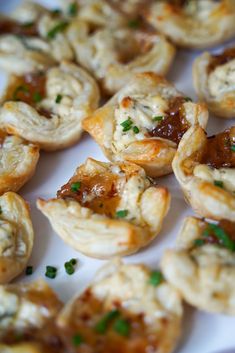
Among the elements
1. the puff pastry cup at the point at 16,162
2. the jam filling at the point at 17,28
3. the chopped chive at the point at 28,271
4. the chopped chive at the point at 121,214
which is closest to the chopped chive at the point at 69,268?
the chopped chive at the point at 28,271

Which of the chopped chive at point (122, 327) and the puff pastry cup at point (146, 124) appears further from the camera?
the puff pastry cup at point (146, 124)

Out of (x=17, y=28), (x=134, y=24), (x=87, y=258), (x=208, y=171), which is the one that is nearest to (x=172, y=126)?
(x=208, y=171)

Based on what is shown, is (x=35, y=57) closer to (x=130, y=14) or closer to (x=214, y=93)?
(x=130, y=14)

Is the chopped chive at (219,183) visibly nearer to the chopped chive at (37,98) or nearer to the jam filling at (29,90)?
the jam filling at (29,90)

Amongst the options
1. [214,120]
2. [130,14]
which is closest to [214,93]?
[214,120]

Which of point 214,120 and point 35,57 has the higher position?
point 35,57

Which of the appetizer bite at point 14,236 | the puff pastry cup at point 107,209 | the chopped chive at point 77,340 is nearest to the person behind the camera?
the chopped chive at point 77,340
